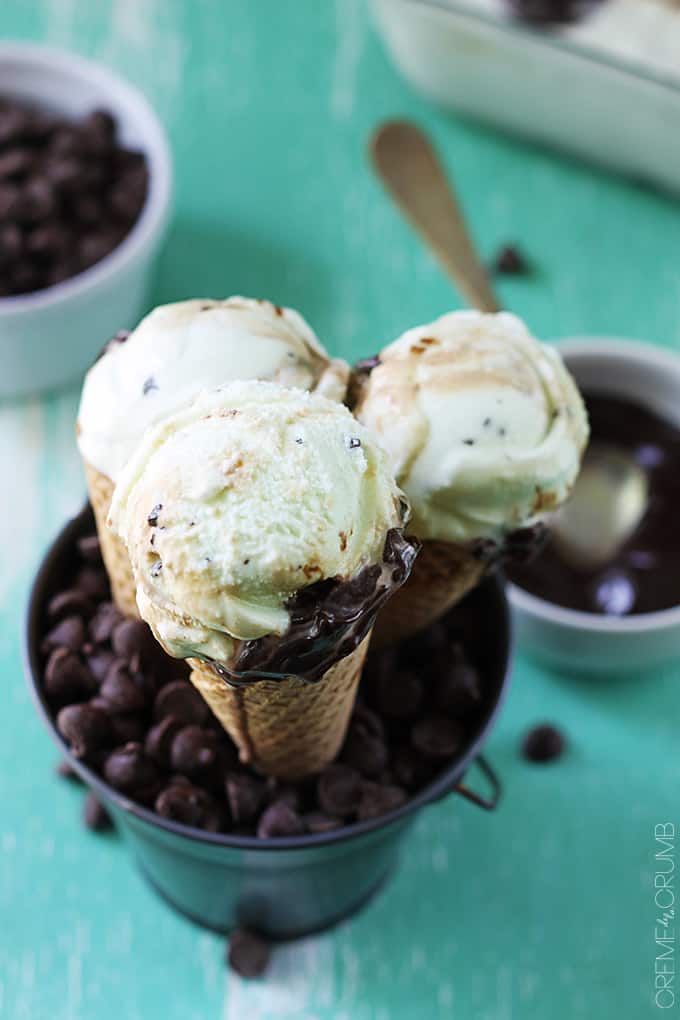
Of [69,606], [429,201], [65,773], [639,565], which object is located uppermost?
[429,201]

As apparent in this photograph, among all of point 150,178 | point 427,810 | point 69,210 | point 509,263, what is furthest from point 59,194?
point 427,810

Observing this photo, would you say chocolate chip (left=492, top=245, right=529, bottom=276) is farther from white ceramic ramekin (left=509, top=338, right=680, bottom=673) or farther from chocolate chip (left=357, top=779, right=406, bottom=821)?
chocolate chip (left=357, top=779, right=406, bottom=821)

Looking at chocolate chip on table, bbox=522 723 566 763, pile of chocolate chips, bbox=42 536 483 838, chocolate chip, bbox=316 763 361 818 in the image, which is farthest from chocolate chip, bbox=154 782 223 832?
chocolate chip on table, bbox=522 723 566 763

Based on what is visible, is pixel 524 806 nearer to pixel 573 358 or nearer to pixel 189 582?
pixel 573 358

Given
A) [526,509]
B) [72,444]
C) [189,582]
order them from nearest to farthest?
[189,582] < [526,509] < [72,444]

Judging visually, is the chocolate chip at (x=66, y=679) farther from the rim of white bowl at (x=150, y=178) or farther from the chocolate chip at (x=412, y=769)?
the rim of white bowl at (x=150, y=178)

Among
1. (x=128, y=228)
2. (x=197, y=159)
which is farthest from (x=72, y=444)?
(x=197, y=159)

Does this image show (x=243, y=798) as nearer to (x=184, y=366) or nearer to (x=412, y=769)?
(x=412, y=769)
